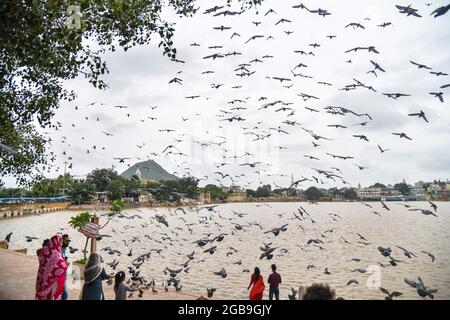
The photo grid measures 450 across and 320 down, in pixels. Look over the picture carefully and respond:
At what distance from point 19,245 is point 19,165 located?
20776 millimetres

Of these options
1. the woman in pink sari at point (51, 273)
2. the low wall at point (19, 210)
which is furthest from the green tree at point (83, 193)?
the woman in pink sari at point (51, 273)

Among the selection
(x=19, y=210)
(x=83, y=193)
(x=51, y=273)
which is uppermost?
(x=83, y=193)

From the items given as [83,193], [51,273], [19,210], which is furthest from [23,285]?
[19,210]

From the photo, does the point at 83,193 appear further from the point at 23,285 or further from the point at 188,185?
the point at 23,285

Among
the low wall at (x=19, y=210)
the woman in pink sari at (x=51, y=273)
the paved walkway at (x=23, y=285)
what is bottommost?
the low wall at (x=19, y=210)

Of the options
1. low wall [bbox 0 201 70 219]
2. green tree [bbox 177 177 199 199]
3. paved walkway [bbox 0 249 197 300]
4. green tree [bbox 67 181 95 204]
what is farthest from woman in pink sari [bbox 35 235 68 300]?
green tree [bbox 177 177 199 199]

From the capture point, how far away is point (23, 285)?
12609mm

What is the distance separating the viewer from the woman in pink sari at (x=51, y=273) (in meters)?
7.47

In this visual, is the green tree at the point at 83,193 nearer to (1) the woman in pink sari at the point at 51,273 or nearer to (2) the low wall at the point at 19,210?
(2) the low wall at the point at 19,210

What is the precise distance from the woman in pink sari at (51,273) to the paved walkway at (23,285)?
3833 millimetres

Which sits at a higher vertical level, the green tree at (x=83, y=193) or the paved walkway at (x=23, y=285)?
the green tree at (x=83, y=193)

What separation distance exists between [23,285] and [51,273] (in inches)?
260

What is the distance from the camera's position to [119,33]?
1203 centimetres
